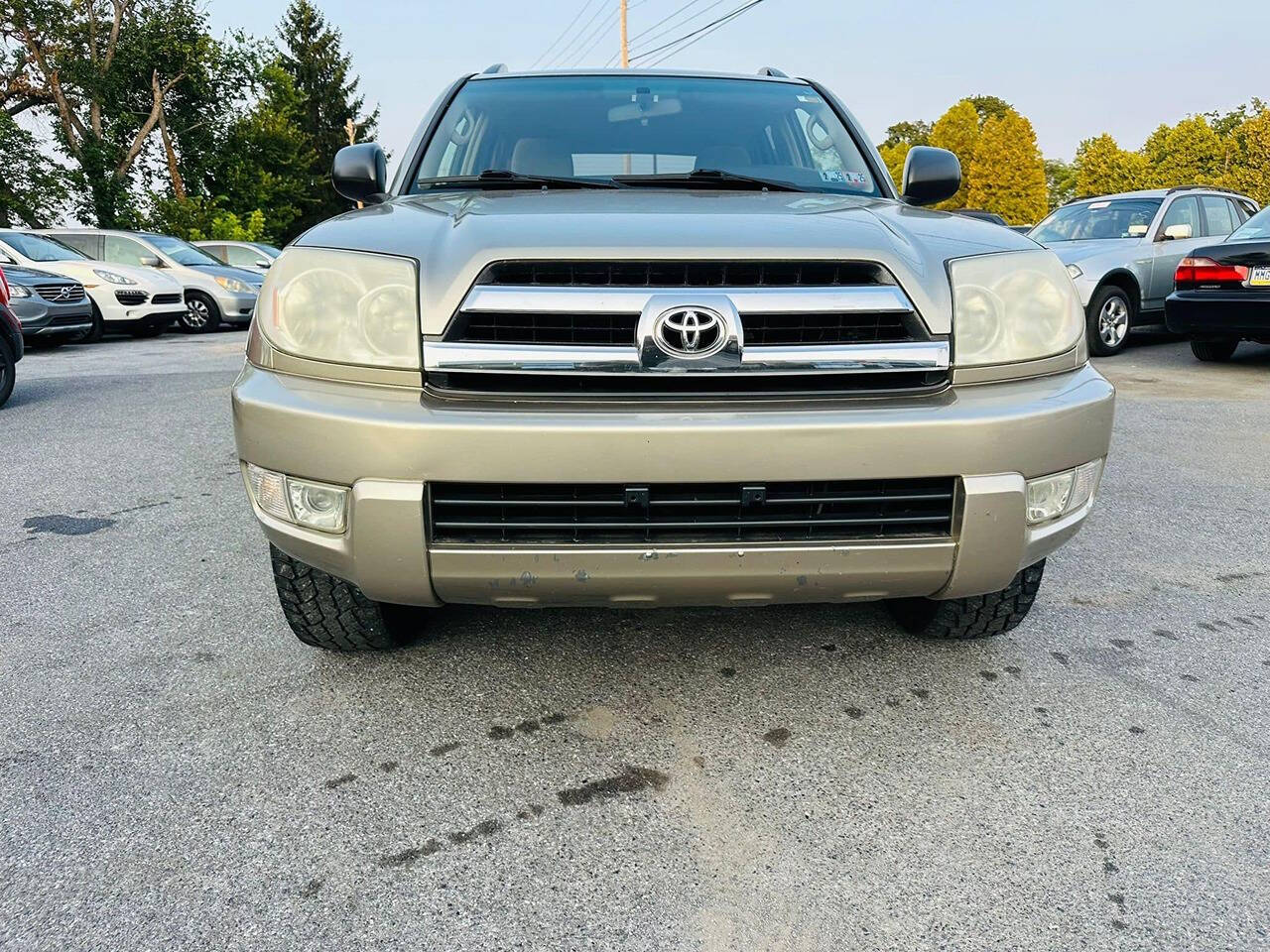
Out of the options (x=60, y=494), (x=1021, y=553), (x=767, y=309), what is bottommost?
(x=60, y=494)

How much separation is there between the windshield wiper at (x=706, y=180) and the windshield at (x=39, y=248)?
11255mm

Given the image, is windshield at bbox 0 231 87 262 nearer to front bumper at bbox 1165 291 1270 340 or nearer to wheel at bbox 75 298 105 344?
wheel at bbox 75 298 105 344

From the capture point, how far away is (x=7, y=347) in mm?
6641

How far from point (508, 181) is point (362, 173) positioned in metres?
0.57

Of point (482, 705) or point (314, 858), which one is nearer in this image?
point (314, 858)

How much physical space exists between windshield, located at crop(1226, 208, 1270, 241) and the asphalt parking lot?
553 cm

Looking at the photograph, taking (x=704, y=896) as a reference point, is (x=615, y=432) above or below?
above

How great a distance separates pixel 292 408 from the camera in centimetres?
192

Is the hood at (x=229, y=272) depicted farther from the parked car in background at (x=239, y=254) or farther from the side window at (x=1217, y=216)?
the side window at (x=1217, y=216)

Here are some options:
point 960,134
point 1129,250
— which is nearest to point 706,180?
point 1129,250

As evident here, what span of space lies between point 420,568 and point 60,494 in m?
3.22

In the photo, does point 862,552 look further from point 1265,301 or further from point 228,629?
point 1265,301

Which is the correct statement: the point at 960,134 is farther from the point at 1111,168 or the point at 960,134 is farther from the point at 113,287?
the point at 113,287

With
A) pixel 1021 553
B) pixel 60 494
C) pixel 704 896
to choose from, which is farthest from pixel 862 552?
pixel 60 494
